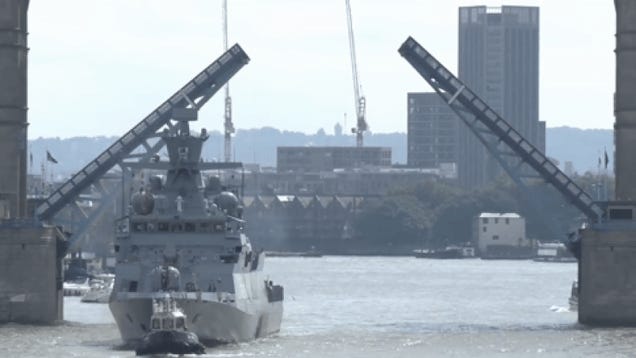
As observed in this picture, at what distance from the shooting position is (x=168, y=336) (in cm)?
7275

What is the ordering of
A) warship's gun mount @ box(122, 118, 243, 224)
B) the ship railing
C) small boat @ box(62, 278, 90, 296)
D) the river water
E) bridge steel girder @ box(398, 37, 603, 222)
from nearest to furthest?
the ship railing, the river water, warship's gun mount @ box(122, 118, 243, 224), bridge steel girder @ box(398, 37, 603, 222), small boat @ box(62, 278, 90, 296)

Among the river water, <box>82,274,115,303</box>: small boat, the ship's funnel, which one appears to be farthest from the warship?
<box>82,274,115,303</box>: small boat

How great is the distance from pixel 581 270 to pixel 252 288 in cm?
1371

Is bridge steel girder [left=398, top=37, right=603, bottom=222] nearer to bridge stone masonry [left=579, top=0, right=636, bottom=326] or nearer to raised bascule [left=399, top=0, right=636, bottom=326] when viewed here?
raised bascule [left=399, top=0, right=636, bottom=326]

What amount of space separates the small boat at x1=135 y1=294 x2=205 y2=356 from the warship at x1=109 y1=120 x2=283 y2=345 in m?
1.61

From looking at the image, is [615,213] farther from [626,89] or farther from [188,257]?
[188,257]

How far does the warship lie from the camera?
251 ft

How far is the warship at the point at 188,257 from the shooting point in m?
76.6

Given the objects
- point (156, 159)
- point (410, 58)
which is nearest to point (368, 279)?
point (410, 58)

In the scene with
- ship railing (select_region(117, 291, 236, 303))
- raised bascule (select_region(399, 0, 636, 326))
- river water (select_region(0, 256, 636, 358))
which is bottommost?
river water (select_region(0, 256, 636, 358))

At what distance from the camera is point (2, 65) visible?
9119 cm

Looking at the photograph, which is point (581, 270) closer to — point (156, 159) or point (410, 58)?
point (410, 58)

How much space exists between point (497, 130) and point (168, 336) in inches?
950

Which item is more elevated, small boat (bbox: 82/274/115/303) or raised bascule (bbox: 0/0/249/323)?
raised bascule (bbox: 0/0/249/323)
